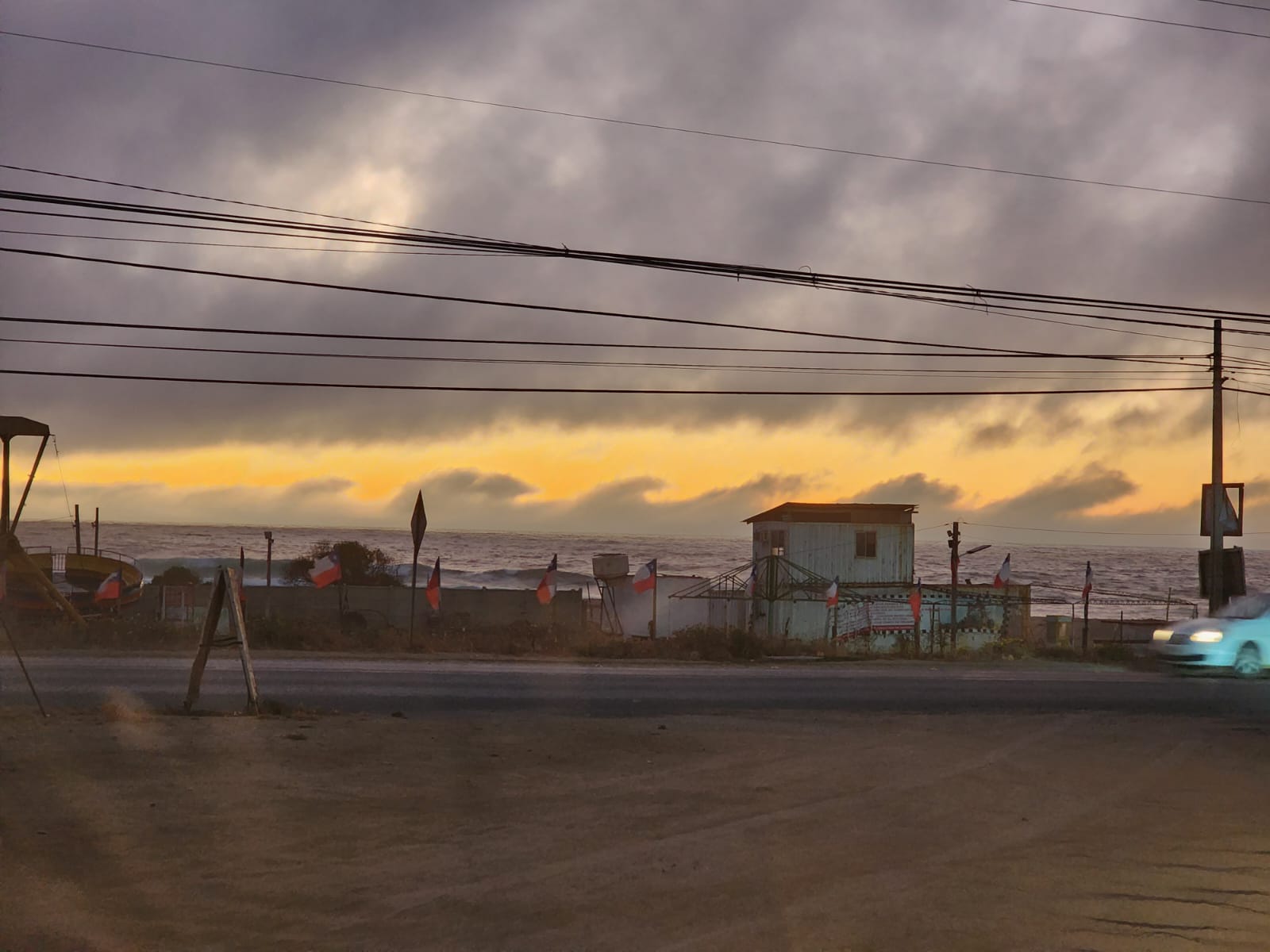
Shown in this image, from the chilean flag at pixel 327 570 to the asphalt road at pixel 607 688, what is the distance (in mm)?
5572

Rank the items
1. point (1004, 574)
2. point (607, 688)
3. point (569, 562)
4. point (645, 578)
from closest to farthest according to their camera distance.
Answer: point (607, 688) → point (645, 578) → point (1004, 574) → point (569, 562)

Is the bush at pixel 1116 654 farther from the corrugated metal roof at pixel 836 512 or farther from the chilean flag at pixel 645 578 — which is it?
the corrugated metal roof at pixel 836 512

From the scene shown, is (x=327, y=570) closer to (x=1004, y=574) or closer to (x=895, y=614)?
(x=1004, y=574)

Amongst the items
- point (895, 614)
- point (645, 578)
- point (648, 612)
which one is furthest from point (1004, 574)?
point (648, 612)

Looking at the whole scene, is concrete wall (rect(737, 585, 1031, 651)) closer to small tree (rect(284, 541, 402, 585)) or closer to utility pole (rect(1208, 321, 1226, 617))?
utility pole (rect(1208, 321, 1226, 617))

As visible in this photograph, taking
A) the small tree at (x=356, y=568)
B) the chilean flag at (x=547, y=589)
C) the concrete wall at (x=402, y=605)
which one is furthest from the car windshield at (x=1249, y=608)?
the small tree at (x=356, y=568)

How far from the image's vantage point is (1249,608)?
71.9 feet

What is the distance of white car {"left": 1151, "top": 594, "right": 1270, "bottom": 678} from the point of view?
21328mm

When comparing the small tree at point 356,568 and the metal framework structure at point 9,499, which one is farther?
the small tree at point 356,568

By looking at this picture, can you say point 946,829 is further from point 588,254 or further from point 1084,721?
point 588,254

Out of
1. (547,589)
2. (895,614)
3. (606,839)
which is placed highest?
(547,589)

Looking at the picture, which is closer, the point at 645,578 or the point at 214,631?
the point at 214,631

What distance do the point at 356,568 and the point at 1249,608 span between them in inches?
1764

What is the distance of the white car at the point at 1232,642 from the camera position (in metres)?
21.3
